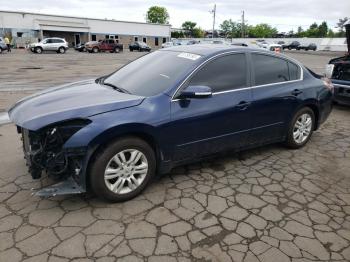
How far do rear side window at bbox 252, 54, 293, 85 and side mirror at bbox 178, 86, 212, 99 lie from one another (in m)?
1.05

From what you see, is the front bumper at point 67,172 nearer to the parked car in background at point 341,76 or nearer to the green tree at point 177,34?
the parked car in background at point 341,76

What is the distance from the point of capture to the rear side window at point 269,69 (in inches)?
179

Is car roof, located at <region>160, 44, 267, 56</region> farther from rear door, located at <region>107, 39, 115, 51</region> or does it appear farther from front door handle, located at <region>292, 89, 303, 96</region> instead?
rear door, located at <region>107, 39, 115, 51</region>

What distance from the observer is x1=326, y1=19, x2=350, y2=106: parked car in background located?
7516mm

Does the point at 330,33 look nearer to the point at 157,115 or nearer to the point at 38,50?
the point at 38,50

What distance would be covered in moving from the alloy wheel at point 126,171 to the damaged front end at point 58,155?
0.31 meters

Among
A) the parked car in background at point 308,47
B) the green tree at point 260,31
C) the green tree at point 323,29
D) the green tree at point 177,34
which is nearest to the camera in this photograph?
the parked car in background at point 308,47

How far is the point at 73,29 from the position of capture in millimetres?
52625

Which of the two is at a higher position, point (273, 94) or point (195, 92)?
point (195, 92)

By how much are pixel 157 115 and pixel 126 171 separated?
67 centimetres

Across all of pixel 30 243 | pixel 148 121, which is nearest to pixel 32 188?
pixel 30 243

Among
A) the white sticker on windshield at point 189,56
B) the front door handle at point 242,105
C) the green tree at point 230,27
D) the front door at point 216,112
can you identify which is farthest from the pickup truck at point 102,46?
the green tree at point 230,27

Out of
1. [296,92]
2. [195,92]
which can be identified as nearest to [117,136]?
[195,92]

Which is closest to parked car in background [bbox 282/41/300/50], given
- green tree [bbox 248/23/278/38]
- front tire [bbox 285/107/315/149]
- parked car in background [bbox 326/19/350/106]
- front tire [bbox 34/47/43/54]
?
front tire [bbox 34/47/43/54]
